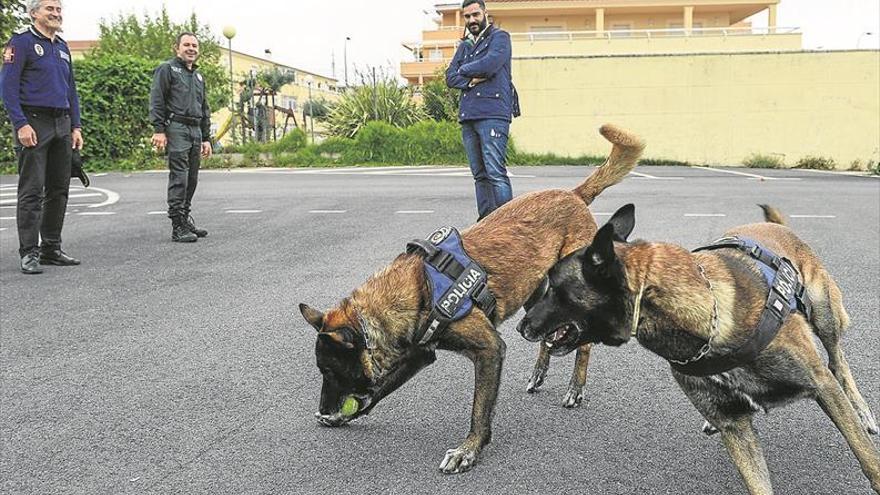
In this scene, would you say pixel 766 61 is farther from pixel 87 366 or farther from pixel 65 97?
pixel 87 366

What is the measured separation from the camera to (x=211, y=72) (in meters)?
35.8

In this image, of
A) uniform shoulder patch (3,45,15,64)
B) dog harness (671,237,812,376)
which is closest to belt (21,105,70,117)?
uniform shoulder patch (3,45,15,64)

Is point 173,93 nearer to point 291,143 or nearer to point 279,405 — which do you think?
point 279,405

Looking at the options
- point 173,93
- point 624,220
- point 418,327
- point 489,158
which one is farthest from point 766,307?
point 173,93

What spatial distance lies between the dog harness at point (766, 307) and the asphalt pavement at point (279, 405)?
52 cm

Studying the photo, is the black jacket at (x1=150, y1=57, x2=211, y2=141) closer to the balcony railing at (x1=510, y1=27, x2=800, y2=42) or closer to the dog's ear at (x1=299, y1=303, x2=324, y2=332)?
the dog's ear at (x1=299, y1=303, x2=324, y2=332)

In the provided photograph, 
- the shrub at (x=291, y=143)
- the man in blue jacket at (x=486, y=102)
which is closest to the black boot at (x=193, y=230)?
the man in blue jacket at (x=486, y=102)

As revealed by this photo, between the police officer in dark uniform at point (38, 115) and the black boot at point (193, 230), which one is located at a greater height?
the police officer in dark uniform at point (38, 115)

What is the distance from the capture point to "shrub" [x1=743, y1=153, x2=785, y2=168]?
23741mm

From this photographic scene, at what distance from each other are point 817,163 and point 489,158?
21049 mm

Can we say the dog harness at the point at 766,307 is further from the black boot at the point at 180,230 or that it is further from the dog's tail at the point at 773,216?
the black boot at the point at 180,230

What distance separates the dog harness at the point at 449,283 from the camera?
2.97 metres

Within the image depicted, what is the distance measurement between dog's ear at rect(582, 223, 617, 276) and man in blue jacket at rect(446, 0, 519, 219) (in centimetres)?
417

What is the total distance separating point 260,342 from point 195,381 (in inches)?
27.4
